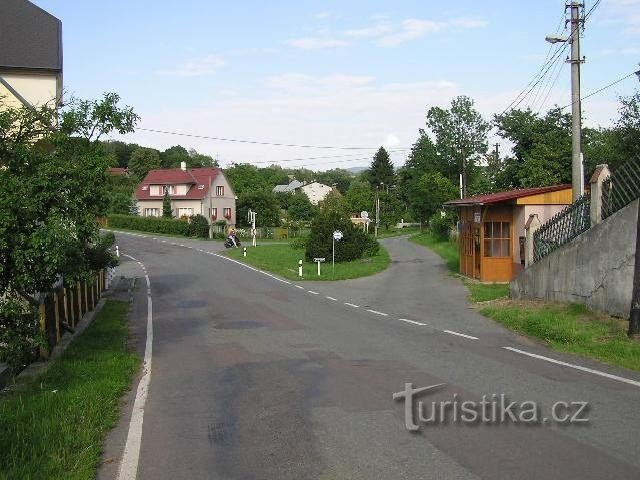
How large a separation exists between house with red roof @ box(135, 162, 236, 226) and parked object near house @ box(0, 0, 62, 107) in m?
54.4

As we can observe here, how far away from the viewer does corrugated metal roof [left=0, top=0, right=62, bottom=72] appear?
25422 millimetres

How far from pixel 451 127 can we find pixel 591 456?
84882mm

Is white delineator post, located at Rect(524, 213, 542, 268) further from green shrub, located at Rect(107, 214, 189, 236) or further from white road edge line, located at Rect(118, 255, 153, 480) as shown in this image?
green shrub, located at Rect(107, 214, 189, 236)

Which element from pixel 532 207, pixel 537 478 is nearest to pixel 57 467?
pixel 537 478

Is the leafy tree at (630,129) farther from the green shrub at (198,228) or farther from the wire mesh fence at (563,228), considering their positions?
the green shrub at (198,228)

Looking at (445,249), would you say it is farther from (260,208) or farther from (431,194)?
(260,208)

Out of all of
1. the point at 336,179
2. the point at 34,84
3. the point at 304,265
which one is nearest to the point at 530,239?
the point at 34,84

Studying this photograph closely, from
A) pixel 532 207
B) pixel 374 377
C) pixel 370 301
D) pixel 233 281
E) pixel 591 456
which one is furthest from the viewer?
pixel 233 281

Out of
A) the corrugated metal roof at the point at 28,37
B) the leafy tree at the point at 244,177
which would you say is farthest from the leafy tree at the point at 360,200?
the corrugated metal roof at the point at 28,37

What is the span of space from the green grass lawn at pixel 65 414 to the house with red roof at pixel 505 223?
16.7m

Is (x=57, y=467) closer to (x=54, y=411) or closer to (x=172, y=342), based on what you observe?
(x=54, y=411)

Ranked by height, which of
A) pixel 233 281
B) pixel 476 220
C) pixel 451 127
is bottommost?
pixel 233 281

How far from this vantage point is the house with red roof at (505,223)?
24.8 metres

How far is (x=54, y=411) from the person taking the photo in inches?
298
